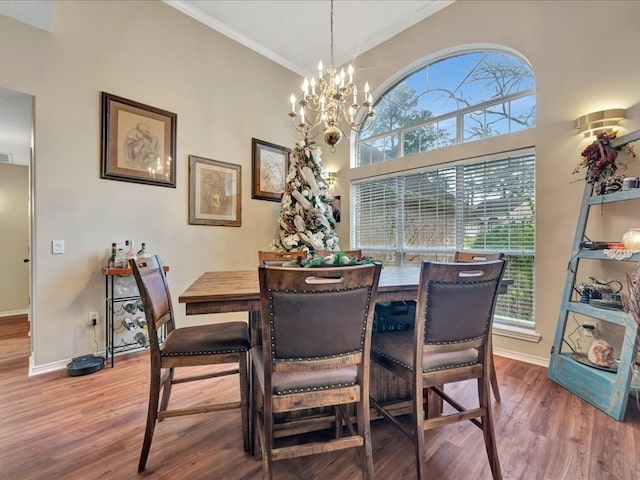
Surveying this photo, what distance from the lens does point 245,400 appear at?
5.04 feet

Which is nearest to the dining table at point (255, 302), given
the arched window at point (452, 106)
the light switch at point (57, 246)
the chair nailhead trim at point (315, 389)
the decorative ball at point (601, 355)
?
the chair nailhead trim at point (315, 389)

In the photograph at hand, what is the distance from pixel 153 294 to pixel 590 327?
3168 mm

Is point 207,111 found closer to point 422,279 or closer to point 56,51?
point 56,51

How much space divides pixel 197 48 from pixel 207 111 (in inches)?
27.6

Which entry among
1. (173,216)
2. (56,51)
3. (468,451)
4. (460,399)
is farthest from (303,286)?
(56,51)

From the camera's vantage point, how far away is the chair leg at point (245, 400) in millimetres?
1528

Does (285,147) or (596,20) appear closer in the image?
(596,20)

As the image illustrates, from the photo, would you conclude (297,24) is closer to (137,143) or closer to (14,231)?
(137,143)

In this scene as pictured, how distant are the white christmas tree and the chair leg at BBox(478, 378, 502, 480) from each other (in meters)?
2.63

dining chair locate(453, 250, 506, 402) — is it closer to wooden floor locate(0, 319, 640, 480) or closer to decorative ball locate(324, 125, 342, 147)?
wooden floor locate(0, 319, 640, 480)

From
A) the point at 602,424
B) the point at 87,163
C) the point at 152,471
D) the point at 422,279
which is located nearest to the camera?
the point at 422,279

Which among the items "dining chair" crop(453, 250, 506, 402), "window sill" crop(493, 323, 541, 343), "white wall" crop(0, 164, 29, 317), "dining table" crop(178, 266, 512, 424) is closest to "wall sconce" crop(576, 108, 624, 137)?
"dining chair" crop(453, 250, 506, 402)

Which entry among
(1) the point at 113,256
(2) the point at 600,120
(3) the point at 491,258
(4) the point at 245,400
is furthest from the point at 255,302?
(2) the point at 600,120

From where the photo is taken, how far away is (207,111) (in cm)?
355
